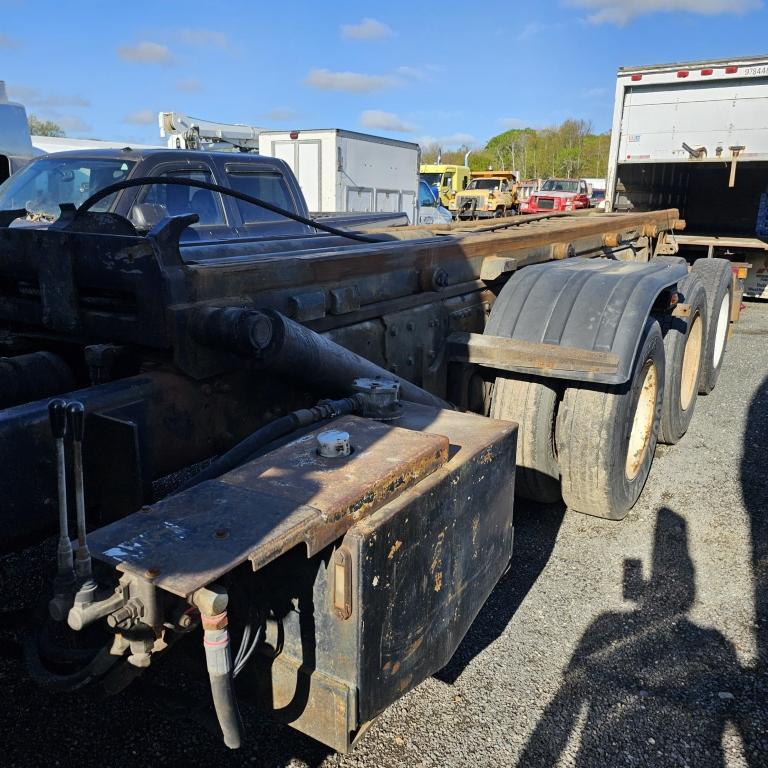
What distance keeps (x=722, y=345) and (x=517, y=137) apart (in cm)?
6902

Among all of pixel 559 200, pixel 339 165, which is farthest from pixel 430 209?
pixel 559 200

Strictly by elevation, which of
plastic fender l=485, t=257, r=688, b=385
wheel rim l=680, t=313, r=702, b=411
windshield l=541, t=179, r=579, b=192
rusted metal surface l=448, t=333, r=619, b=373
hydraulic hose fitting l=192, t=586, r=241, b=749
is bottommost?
wheel rim l=680, t=313, r=702, b=411

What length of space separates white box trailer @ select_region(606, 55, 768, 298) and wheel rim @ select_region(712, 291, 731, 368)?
207 centimetres

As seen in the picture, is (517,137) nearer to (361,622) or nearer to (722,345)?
(722,345)

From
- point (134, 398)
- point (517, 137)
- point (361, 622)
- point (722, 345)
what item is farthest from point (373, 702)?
point (517, 137)

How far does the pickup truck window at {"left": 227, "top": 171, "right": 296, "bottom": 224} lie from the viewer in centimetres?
606

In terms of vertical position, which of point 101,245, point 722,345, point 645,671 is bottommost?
point 645,671

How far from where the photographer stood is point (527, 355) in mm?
3100

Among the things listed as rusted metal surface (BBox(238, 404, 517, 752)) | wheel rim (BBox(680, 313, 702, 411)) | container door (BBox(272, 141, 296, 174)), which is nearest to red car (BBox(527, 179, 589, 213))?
container door (BBox(272, 141, 296, 174))

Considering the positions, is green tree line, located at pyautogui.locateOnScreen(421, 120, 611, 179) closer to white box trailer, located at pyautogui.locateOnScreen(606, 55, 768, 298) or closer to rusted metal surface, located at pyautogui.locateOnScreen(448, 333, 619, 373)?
white box trailer, located at pyautogui.locateOnScreen(606, 55, 768, 298)

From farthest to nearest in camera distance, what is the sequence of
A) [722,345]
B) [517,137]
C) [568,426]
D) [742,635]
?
[517,137]
[722,345]
[568,426]
[742,635]

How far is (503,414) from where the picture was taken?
11.3 feet

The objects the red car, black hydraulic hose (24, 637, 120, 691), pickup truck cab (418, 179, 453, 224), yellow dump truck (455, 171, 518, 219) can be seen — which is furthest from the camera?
the red car

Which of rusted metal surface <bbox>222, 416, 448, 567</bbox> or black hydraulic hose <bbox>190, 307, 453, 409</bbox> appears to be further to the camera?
black hydraulic hose <bbox>190, 307, 453, 409</bbox>
